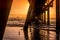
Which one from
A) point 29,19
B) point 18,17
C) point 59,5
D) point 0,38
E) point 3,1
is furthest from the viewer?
point 18,17

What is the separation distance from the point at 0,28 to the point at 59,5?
3947 mm

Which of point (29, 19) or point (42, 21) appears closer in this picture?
point (29, 19)

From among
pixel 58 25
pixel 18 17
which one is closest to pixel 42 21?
pixel 58 25

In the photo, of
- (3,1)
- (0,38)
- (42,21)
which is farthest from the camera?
(42,21)

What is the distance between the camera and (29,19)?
1481 cm

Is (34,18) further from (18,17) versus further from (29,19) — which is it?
(18,17)

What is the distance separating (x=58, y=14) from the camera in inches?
229

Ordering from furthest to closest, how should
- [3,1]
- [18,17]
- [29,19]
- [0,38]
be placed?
[18,17]
[29,19]
[0,38]
[3,1]

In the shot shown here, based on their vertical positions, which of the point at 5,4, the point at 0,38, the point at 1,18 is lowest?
the point at 0,38

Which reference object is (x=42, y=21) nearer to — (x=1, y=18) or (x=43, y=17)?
(x=43, y=17)

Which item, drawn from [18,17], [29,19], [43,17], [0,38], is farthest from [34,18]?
[18,17]

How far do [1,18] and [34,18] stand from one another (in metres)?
13.2

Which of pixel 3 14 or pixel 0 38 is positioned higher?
pixel 3 14

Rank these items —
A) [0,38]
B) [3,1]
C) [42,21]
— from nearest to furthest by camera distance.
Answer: [3,1] → [0,38] → [42,21]
